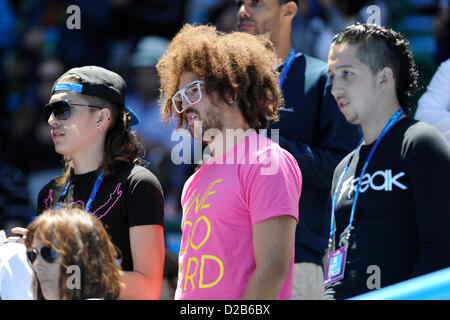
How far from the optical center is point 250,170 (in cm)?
269

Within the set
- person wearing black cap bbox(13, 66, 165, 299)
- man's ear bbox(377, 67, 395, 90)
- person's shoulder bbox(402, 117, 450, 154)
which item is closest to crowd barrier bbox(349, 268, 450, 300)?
person's shoulder bbox(402, 117, 450, 154)

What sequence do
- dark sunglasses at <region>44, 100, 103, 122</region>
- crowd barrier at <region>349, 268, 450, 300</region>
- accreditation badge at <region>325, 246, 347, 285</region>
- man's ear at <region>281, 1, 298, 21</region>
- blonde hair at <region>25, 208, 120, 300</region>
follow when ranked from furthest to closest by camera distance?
man's ear at <region>281, 1, 298, 21</region>
dark sunglasses at <region>44, 100, 103, 122</region>
accreditation badge at <region>325, 246, 347, 285</region>
blonde hair at <region>25, 208, 120, 300</region>
crowd barrier at <region>349, 268, 450, 300</region>

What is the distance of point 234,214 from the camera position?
2686 mm

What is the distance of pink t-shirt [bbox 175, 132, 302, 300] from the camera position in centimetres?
261

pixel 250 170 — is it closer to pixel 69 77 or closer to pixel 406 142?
pixel 406 142

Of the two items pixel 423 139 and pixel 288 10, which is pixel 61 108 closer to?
pixel 288 10

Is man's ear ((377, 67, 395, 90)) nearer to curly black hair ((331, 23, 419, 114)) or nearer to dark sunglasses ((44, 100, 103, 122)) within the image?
curly black hair ((331, 23, 419, 114))

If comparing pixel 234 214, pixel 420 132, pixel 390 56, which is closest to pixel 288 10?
pixel 390 56

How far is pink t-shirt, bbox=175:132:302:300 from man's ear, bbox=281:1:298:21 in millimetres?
1272

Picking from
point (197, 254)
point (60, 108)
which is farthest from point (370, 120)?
point (60, 108)

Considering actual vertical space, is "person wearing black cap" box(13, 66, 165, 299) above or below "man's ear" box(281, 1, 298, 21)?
below

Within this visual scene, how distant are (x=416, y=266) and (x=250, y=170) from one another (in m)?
0.65

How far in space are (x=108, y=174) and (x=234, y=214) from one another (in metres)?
0.78

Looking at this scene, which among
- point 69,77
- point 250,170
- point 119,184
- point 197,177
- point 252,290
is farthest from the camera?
point 69,77
